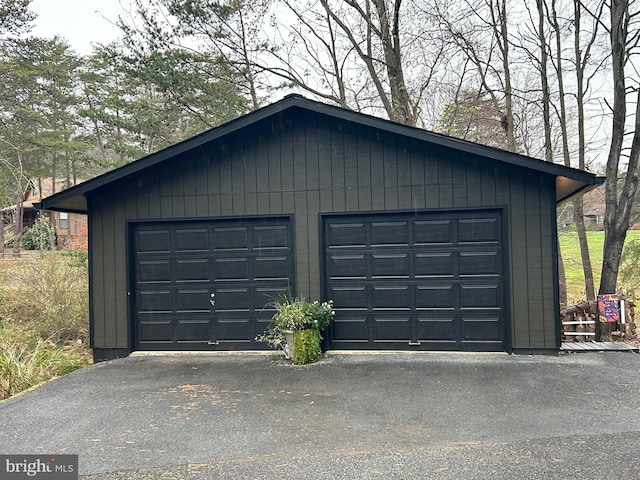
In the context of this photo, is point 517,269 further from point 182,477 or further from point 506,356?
point 182,477

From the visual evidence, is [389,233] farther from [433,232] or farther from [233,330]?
[233,330]

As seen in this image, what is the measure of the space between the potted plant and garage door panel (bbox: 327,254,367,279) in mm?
573

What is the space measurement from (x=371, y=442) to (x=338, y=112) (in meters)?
4.35

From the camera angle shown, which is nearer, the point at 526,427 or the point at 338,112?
the point at 526,427

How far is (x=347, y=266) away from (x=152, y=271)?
304cm

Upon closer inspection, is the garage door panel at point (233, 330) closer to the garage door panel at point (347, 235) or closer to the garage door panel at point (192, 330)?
the garage door panel at point (192, 330)

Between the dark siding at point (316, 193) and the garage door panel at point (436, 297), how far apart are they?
80cm

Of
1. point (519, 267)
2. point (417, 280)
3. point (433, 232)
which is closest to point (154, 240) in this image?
point (417, 280)

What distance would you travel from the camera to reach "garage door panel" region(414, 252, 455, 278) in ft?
21.7

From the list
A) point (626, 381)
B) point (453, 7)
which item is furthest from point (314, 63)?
point (626, 381)

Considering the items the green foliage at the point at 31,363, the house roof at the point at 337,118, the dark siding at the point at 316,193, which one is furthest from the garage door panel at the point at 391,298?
the green foliage at the point at 31,363

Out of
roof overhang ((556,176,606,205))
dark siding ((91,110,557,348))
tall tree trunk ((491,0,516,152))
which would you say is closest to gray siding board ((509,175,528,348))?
dark siding ((91,110,557,348))

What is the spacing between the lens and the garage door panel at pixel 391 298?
6703mm

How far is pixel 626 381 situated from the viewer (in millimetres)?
5113
